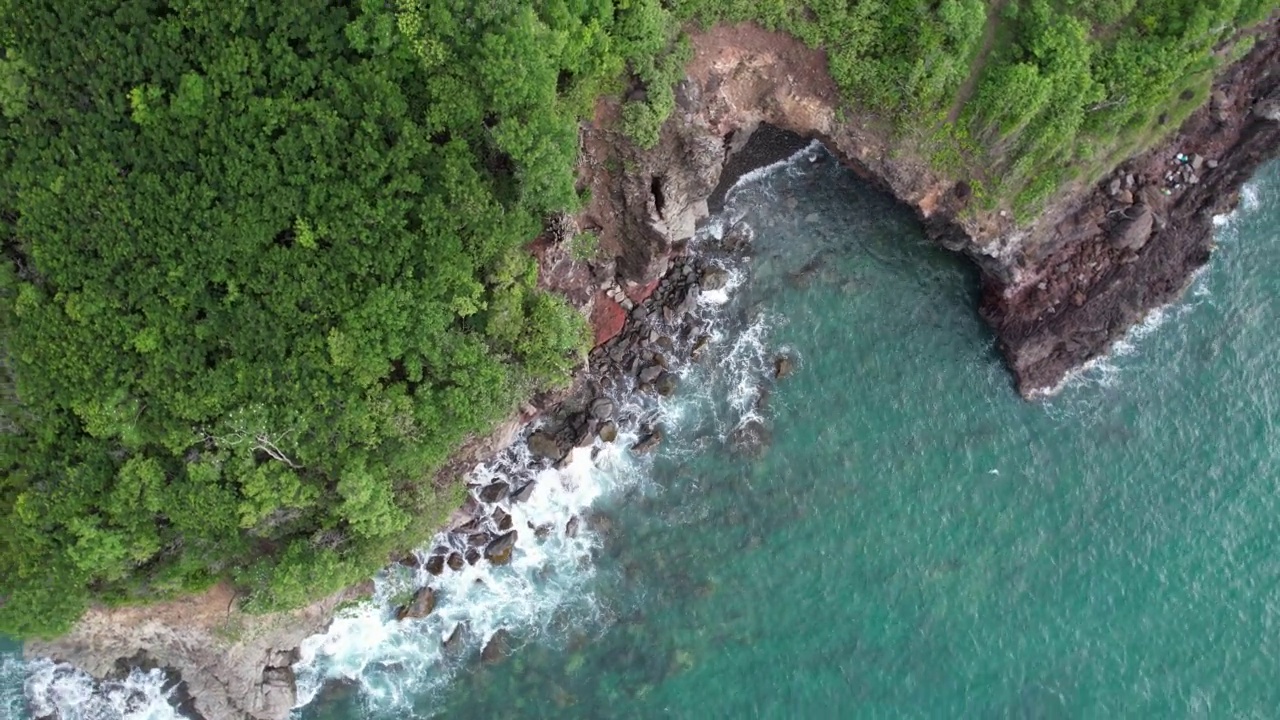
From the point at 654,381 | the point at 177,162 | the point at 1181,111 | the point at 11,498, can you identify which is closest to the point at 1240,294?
the point at 1181,111

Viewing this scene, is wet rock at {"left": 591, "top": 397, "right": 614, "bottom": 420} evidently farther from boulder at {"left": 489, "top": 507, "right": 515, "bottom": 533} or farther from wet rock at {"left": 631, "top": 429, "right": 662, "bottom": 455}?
boulder at {"left": 489, "top": 507, "right": 515, "bottom": 533}

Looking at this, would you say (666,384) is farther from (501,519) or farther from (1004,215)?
(1004,215)

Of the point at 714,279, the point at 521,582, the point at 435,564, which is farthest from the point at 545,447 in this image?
the point at 714,279

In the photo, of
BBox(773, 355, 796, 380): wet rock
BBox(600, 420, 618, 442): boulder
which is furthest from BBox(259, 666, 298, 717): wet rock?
Answer: BBox(773, 355, 796, 380): wet rock

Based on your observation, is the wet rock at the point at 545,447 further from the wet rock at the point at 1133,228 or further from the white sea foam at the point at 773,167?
the wet rock at the point at 1133,228

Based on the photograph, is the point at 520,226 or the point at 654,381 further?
the point at 654,381

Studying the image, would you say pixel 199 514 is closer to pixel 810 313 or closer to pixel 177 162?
pixel 177 162

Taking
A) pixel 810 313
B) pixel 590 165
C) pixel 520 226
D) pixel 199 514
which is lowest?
pixel 810 313

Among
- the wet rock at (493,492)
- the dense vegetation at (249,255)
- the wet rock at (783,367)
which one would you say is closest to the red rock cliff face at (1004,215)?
the dense vegetation at (249,255)
